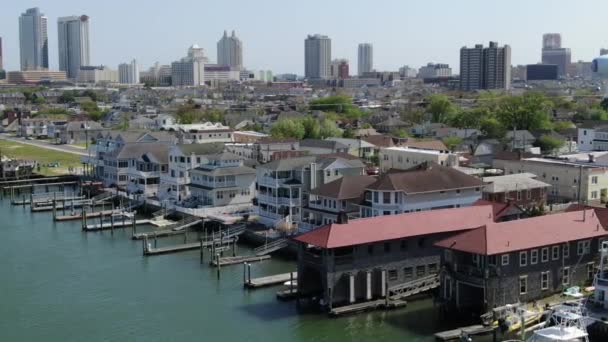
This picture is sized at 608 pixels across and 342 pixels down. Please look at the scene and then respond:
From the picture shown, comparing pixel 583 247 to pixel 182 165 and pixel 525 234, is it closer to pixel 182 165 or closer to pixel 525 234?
pixel 525 234

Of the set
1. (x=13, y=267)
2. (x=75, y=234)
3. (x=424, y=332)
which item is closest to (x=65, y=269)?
(x=13, y=267)

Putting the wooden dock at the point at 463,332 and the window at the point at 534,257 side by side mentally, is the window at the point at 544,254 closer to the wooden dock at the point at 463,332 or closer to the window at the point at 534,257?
the window at the point at 534,257

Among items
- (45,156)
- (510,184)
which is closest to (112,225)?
(510,184)

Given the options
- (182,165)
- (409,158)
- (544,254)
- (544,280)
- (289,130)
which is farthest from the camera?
(289,130)

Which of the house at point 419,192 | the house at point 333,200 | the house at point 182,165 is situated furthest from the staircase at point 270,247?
the house at point 182,165

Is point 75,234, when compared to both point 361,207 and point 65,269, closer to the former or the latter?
point 65,269

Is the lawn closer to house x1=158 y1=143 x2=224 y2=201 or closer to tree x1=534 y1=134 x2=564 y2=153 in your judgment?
house x1=158 y1=143 x2=224 y2=201

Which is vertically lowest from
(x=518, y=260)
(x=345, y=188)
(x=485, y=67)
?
(x=518, y=260)
